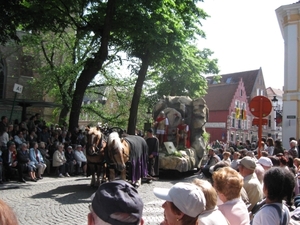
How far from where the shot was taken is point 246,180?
4.82 metres

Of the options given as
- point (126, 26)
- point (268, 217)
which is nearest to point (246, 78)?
point (126, 26)

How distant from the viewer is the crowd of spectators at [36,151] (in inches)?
482

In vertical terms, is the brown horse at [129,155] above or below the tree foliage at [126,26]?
below

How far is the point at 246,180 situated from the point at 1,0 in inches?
552

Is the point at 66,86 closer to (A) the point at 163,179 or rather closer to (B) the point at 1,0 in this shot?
(B) the point at 1,0

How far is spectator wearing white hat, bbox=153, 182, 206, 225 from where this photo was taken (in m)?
2.59

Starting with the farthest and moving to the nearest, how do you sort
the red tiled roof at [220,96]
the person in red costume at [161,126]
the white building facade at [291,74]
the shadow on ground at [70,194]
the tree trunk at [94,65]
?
the red tiled roof at [220,96]
the white building facade at [291,74]
the tree trunk at [94,65]
the person in red costume at [161,126]
the shadow on ground at [70,194]

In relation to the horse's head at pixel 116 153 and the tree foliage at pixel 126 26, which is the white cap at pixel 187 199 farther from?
the tree foliage at pixel 126 26

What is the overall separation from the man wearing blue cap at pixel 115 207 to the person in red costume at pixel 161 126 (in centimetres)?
1325

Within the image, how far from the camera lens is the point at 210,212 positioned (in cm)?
302

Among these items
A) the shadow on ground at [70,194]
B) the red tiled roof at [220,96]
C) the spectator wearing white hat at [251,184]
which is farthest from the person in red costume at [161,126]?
the red tiled roof at [220,96]

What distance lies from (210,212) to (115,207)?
1.20m

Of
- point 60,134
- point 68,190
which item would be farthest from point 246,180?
point 60,134

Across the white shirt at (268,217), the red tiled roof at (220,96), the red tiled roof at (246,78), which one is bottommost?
the white shirt at (268,217)
